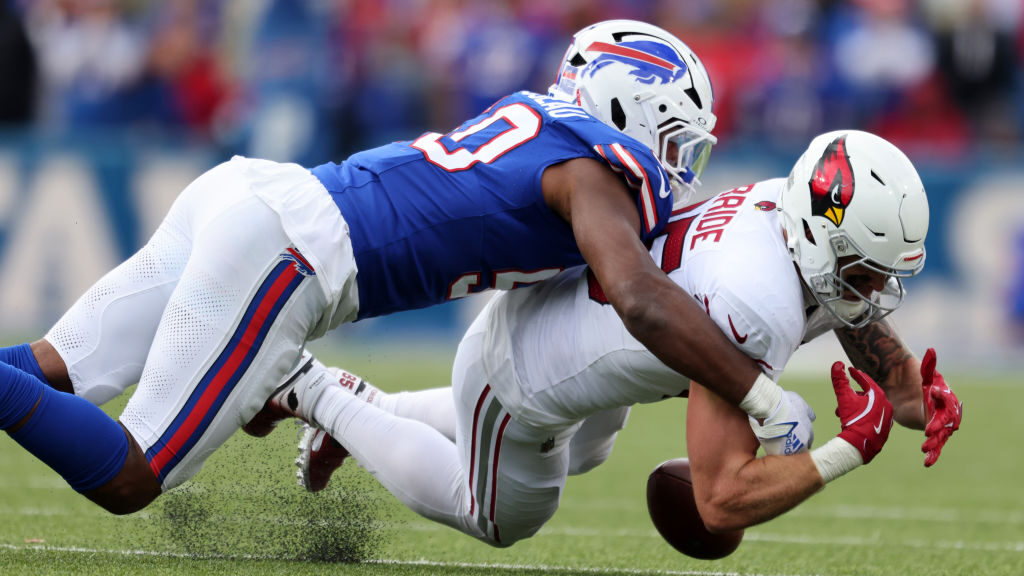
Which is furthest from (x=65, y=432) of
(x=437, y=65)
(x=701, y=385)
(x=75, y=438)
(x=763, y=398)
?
(x=437, y=65)

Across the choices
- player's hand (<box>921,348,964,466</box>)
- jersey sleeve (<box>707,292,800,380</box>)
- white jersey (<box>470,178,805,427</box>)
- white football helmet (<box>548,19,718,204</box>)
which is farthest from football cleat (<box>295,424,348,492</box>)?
player's hand (<box>921,348,964,466</box>)

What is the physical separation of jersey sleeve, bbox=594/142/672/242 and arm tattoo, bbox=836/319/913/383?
0.69 m

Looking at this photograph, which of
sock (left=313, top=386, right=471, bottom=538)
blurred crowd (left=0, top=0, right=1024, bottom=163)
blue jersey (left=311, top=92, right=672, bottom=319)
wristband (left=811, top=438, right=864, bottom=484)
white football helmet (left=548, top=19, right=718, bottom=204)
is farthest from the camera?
blurred crowd (left=0, top=0, right=1024, bottom=163)

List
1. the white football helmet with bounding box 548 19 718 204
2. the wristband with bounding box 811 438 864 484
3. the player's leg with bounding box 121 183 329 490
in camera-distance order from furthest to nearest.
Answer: the white football helmet with bounding box 548 19 718 204 < the player's leg with bounding box 121 183 329 490 < the wristband with bounding box 811 438 864 484

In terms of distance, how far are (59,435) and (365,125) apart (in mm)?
7716

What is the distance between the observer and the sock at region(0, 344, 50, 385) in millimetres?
3584

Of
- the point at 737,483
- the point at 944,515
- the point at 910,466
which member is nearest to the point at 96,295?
the point at 737,483

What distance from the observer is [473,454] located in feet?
12.7

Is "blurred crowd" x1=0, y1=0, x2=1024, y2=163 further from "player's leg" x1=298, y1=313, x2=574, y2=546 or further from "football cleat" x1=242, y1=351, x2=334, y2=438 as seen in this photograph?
"player's leg" x1=298, y1=313, x2=574, y2=546

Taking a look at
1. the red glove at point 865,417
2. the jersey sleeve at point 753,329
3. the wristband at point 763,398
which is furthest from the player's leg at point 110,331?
the red glove at point 865,417

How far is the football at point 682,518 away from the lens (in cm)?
375

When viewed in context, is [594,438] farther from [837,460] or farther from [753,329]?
[837,460]

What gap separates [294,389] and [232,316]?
0.77 meters

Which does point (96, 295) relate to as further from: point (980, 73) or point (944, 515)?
point (980, 73)
